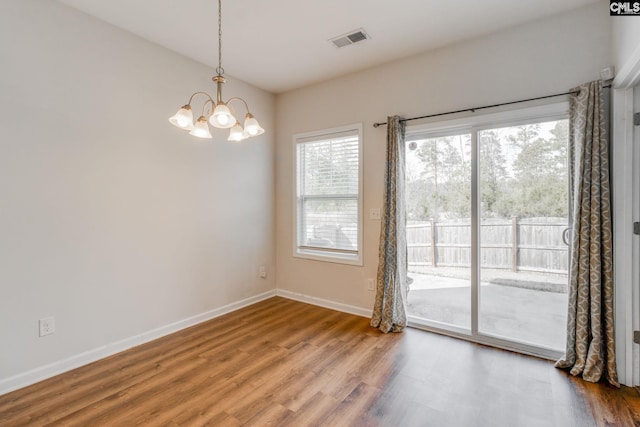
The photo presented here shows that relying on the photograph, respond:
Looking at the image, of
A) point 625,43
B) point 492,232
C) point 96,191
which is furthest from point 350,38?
point 96,191

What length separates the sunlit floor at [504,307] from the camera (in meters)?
2.64

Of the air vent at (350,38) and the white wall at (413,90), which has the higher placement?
the air vent at (350,38)

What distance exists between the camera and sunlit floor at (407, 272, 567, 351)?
2.64 metres

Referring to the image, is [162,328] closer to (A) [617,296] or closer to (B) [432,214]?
(B) [432,214]

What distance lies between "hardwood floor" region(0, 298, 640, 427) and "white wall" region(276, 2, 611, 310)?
1.12m

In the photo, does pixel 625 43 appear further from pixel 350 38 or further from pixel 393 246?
pixel 393 246

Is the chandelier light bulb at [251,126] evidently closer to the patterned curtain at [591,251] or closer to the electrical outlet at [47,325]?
the electrical outlet at [47,325]

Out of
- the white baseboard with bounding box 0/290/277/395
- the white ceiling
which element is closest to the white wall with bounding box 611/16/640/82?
the white ceiling

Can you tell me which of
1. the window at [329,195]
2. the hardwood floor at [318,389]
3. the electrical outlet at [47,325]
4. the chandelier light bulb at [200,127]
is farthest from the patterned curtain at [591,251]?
the electrical outlet at [47,325]

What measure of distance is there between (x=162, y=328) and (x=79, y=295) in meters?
0.84

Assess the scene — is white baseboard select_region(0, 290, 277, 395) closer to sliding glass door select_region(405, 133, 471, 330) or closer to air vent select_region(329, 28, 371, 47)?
sliding glass door select_region(405, 133, 471, 330)

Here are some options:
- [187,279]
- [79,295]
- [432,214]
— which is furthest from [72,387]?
[432,214]

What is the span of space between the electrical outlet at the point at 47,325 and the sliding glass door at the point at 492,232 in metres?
3.27

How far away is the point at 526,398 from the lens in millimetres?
2059
